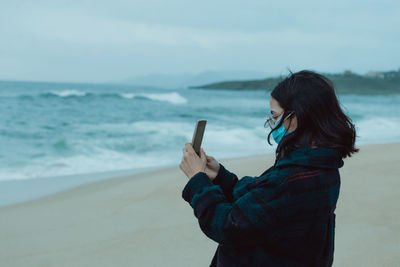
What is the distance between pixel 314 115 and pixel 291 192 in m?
0.26

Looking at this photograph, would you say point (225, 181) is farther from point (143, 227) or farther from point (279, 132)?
point (143, 227)

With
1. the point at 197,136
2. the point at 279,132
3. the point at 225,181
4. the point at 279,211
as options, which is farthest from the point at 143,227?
the point at 279,211

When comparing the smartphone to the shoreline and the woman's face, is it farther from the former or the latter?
the shoreline

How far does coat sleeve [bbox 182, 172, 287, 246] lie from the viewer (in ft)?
4.38

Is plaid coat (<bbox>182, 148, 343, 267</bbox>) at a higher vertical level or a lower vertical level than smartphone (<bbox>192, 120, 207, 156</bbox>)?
lower

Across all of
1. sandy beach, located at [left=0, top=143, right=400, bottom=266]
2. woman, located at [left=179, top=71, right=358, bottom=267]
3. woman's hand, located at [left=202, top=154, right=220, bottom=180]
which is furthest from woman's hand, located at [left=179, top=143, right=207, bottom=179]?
sandy beach, located at [left=0, top=143, right=400, bottom=266]

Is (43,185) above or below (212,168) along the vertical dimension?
below

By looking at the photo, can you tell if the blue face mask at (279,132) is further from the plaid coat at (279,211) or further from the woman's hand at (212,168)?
→ the woman's hand at (212,168)

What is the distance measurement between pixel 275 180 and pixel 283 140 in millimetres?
162

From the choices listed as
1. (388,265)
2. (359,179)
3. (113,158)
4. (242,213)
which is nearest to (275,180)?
(242,213)

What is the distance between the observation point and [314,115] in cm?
140

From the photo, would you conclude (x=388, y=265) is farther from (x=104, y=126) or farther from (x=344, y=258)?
(x=104, y=126)

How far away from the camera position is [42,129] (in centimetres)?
1641

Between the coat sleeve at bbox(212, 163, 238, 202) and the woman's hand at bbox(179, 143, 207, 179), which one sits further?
the coat sleeve at bbox(212, 163, 238, 202)
